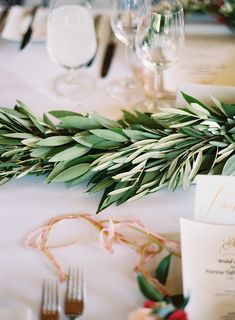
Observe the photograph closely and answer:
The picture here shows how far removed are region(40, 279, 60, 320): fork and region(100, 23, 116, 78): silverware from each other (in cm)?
61

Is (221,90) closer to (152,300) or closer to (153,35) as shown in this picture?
(153,35)

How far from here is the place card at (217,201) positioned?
32.1 inches

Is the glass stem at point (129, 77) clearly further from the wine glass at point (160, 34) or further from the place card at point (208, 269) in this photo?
A: the place card at point (208, 269)

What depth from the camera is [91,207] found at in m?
0.90

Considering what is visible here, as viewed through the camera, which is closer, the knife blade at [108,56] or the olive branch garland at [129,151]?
the olive branch garland at [129,151]

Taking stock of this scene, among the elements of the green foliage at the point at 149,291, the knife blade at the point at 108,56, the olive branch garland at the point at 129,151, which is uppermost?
the knife blade at the point at 108,56

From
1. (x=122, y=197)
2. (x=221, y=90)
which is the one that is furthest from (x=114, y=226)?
(x=221, y=90)

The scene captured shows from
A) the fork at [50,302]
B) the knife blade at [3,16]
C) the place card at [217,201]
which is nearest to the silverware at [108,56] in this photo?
the knife blade at [3,16]

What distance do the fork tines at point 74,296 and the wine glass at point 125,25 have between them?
1.67 feet

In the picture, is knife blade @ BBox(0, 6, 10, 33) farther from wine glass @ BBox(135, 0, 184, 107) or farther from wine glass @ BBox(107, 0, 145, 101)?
wine glass @ BBox(135, 0, 184, 107)

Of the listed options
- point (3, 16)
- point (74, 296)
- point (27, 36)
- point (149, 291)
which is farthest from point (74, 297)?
point (3, 16)

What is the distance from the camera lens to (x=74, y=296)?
0.72 meters

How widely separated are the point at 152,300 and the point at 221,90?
0.44 m

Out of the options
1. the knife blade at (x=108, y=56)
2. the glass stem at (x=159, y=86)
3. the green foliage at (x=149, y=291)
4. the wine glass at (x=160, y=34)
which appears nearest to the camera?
the green foliage at (x=149, y=291)
